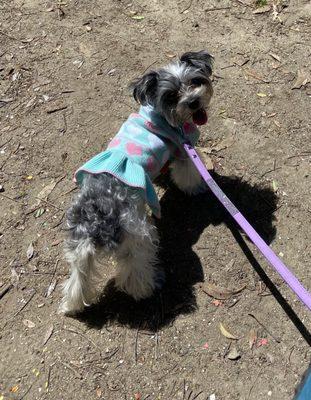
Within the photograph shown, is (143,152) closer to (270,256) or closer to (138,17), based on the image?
(270,256)

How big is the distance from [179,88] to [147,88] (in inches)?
11.1

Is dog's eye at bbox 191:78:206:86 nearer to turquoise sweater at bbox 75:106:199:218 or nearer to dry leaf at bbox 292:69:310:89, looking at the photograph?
turquoise sweater at bbox 75:106:199:218

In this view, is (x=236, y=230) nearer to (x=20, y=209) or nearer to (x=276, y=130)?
(x=276, y=130)

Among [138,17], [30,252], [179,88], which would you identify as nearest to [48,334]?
[30,252]

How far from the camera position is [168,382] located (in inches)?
155

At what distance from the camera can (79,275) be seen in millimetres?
3922

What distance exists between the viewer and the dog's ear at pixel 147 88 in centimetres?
407

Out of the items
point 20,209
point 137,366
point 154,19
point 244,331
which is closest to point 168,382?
point 137,366

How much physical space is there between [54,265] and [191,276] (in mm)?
1385

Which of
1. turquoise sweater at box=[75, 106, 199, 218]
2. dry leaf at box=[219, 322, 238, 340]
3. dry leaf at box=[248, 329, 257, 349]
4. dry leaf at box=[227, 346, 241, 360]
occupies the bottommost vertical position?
dry leaf at box=[227, 346, 241, 360]

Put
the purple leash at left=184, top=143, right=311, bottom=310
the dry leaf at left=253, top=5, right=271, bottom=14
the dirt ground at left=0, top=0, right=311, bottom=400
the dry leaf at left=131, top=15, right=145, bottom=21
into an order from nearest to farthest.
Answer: the purple leash at left=184, top=143, right=311, bottom=310
the dirt ground at left=0, top=0, right=311, bottom=400
the dry leaf at left=253, top=5, right=271, bottom=14
the dry leaf at left=131, top=15, right=145, bottom=21

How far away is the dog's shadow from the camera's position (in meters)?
4.34

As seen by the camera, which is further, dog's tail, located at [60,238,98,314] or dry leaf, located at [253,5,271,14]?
dry leaf, located at [253,5,271,14]

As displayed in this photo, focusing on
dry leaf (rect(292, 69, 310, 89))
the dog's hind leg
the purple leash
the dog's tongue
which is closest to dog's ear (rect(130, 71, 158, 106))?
the dog's tongue
